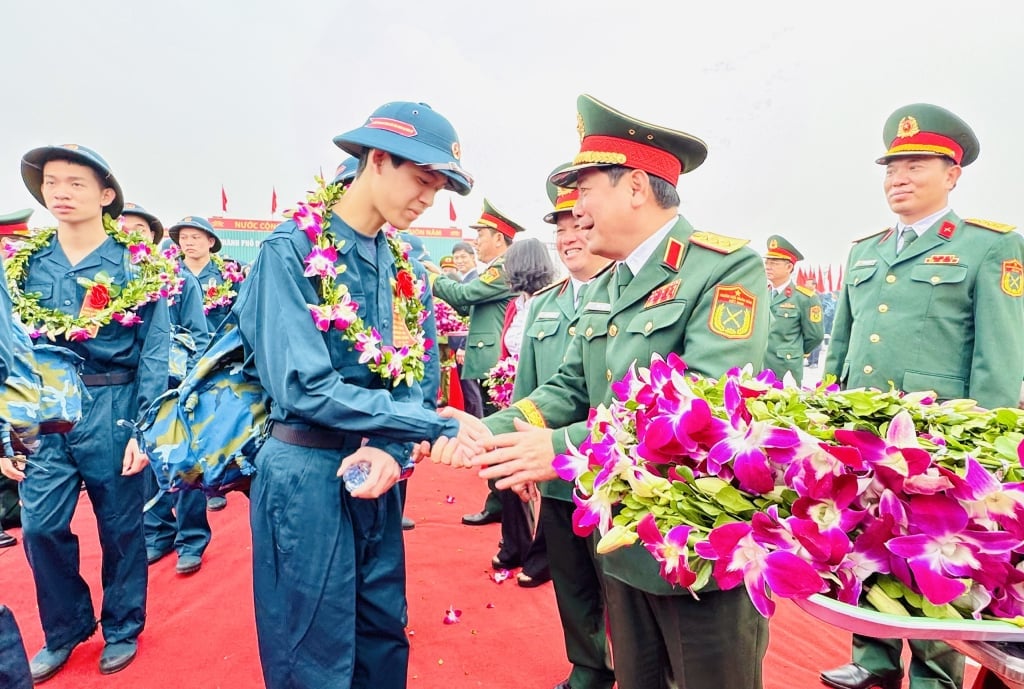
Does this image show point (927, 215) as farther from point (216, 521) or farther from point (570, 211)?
point (216, 521)

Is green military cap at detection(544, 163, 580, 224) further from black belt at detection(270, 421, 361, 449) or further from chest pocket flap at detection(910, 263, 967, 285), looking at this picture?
black belt at detection(270, 421, 361, 449)

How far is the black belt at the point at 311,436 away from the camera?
2.01 meters

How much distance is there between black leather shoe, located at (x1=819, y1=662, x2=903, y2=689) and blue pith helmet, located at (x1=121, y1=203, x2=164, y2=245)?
578 centimetres

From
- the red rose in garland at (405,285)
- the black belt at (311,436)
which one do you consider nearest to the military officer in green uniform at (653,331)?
the black belt at (311,436)

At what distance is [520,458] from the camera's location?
1.82 metres

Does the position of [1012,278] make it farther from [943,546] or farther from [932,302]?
[943,546]

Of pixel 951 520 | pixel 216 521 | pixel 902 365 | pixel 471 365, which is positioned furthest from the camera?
pixel 471 365

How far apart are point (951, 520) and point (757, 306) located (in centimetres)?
98

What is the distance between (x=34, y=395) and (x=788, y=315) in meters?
7.93

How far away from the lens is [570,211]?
11.3 feet

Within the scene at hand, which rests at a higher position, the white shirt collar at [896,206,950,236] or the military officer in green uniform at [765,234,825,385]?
the white shirt collar at [896,206,950,236]

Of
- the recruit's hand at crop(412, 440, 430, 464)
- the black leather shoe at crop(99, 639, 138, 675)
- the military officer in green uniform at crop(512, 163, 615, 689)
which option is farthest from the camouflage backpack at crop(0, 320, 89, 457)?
the military officer in green uniform at crop(512, 163, 615, 689)

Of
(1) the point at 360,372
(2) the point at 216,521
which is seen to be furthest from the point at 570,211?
(2) the point at 216,521

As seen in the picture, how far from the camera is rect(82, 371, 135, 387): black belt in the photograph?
3.15m
